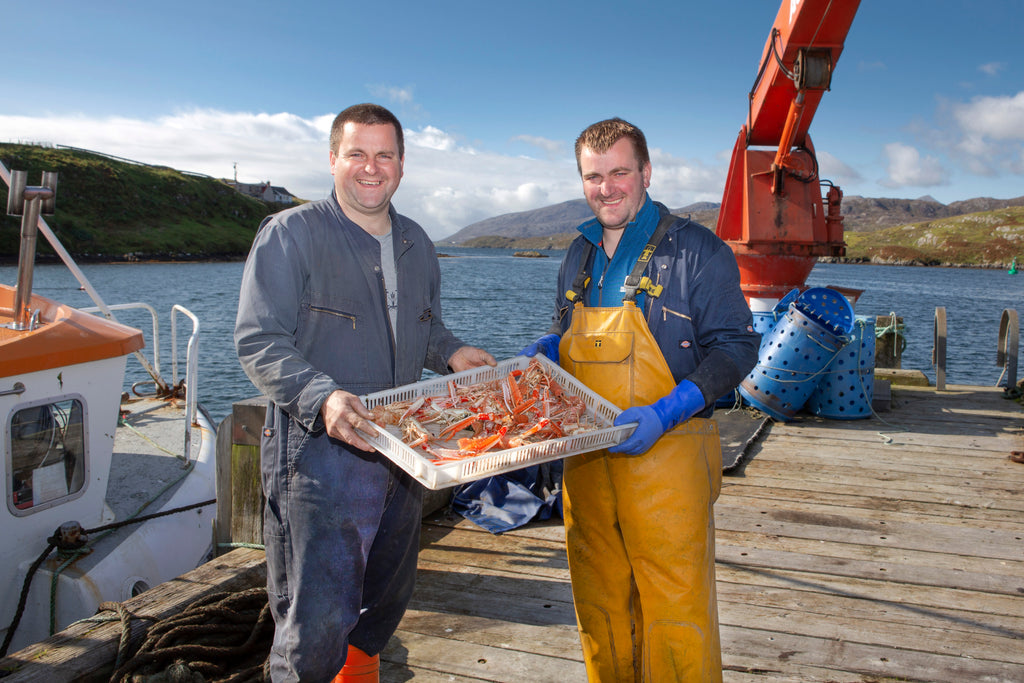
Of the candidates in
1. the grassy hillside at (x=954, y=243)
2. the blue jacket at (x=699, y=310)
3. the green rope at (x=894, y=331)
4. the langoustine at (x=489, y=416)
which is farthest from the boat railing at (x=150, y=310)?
the grassy hillside at (x=954, y=243)

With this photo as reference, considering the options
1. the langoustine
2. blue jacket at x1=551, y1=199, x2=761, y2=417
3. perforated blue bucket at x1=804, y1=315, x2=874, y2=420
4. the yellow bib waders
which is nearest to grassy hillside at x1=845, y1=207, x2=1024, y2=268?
perforated blue bucket at x1=804, y1=315, x2=874, y2=420

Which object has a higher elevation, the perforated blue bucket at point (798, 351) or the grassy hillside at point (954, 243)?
the grassy hillside at point (954, 243)

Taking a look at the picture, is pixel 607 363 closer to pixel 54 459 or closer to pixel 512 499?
pixel 512 499

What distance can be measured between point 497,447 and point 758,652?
1.93 m

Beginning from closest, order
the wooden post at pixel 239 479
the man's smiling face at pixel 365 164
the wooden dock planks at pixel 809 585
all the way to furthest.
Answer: the man's smiling face at pixel 365 164
the wooden dock planks at pixel 809 585
the wooden post at pixel 239 479

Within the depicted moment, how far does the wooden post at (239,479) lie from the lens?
3.64 metres

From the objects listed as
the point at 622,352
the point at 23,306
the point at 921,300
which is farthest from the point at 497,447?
the point at 921,300

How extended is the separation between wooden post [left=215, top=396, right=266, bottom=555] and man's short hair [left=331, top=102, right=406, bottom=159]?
1616 mm

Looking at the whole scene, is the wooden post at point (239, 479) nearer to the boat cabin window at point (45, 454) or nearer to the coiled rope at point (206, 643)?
the coiled rope at point (206, 643)

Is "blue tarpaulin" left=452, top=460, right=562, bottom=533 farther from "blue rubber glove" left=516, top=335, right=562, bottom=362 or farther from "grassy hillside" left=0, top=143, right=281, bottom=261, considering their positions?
"grassy hillside" left=0, top=143, right=281, bottom=261

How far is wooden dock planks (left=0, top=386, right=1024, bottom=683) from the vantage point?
311cm

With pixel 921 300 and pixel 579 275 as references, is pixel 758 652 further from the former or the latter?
pixel 921 300

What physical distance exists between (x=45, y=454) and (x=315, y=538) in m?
2.95

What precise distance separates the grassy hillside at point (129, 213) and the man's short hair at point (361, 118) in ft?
260
